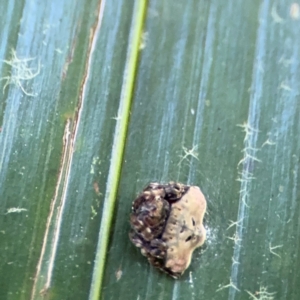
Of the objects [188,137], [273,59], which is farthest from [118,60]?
[273,59]

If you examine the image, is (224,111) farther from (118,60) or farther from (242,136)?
(118,60)

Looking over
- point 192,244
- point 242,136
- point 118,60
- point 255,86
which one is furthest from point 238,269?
point 118,60

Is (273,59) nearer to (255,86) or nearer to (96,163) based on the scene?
(255,86)

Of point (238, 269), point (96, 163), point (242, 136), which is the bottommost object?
point (238, 269)

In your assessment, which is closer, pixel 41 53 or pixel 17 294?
pixel 17 294

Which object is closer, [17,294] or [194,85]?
[17,294]

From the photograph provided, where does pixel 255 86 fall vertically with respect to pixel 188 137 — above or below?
above

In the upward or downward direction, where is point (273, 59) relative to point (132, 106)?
upward

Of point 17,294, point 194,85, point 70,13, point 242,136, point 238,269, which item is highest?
point 70,13

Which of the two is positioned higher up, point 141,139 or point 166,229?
point 141,139
